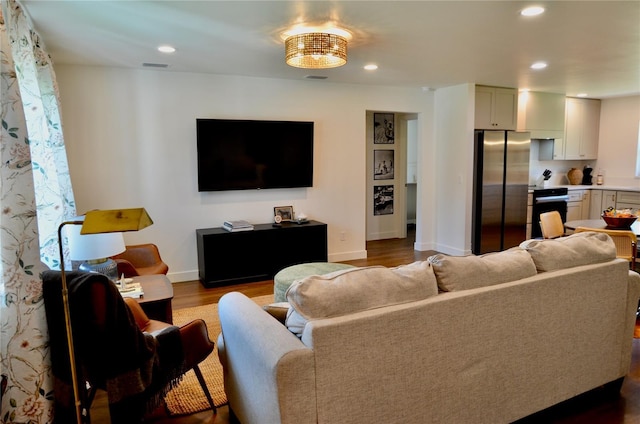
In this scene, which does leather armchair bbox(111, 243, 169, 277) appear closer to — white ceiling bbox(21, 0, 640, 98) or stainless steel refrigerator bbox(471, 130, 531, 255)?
white ceiling bbox(21, 0, 640, 98)

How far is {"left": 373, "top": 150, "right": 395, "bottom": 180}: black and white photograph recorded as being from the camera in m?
7.32

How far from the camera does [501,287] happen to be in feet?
6.61

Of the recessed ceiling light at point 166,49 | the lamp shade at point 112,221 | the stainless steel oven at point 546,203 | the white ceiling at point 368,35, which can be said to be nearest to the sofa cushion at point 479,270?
the lamp shade at point 112,221

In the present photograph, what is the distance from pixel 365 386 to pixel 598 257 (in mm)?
1567

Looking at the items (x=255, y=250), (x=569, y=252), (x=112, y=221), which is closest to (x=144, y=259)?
(x=255, y=250)

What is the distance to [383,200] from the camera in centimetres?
749

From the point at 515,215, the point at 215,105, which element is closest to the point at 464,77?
the point at 515,215

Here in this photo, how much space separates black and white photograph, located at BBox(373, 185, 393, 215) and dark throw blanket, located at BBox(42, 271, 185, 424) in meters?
5.74

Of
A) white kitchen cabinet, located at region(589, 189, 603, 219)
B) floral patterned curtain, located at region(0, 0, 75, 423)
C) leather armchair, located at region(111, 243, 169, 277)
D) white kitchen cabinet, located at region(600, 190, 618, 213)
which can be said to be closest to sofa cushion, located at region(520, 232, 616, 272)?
floral patterned curtain, located at region(0, 0, 75, 423)

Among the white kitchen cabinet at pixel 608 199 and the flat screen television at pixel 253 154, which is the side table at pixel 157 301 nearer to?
the flat screen television at pixel 253 154

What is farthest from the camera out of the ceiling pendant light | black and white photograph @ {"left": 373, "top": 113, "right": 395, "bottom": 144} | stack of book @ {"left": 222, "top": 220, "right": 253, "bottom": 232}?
black and white photograph @ {"left": 373, "top": 113, "right": 395, "bottom": 144}

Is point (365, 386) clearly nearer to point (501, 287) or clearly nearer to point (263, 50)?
point (501, 287)

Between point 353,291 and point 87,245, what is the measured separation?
6.12 feet

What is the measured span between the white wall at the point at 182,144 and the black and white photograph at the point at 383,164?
1.52 m
